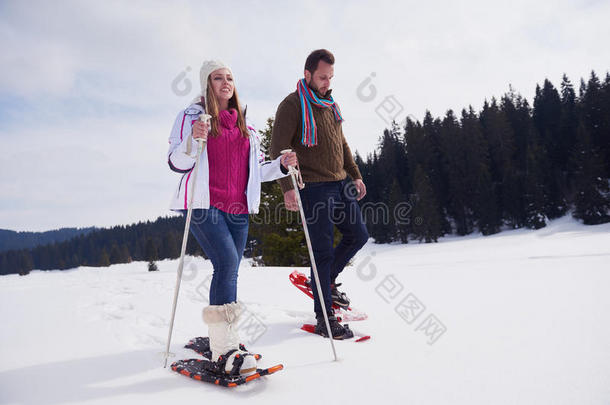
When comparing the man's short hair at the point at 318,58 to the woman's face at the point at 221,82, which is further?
the man's short hair at the point at 318,58

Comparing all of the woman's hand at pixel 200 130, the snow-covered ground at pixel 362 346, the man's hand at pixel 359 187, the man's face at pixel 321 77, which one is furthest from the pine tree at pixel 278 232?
the woman's hand at pixel 200 130

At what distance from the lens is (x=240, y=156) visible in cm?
263

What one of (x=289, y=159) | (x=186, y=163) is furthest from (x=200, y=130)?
(x=289, y=159)

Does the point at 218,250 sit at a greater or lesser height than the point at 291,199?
lesser

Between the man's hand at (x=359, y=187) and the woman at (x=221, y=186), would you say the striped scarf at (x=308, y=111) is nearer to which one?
the woman at (x=221, y=186)

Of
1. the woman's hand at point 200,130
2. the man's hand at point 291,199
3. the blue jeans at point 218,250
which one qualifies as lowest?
the blue jeans at point 218,250

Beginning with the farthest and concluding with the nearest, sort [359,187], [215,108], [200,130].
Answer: [359,187], [215,108], [200,130]

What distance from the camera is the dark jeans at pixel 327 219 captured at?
3.18 m

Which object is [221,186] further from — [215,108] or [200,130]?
[215,108]

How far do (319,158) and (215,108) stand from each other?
1.11m

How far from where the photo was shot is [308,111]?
127 inches

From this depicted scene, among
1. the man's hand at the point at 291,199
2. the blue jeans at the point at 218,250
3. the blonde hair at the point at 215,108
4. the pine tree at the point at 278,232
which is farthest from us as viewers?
the pine tree at the point at 278,232

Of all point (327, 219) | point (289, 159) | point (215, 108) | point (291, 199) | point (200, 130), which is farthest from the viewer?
point (327, 219)

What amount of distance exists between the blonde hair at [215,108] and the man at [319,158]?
23.3 inches
